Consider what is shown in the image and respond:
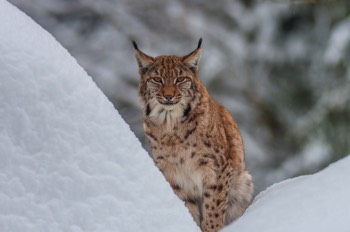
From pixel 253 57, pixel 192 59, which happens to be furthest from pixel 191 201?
pixel 253 57

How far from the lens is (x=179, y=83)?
4996 millimetres

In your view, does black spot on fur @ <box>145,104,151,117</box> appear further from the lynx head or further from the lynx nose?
the lynx nose

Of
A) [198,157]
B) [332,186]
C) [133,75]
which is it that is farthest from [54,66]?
[133,75]

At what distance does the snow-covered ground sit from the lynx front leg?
3.33 m

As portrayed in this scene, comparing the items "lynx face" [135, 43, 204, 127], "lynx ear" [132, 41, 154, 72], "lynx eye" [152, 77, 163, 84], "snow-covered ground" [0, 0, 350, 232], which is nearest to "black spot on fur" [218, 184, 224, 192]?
"lynx face" [135, 43, 204, 127]

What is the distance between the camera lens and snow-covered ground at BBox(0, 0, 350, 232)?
1.44 meters

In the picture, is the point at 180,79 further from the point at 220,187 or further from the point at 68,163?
the point at 68,163

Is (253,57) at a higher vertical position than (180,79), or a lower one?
higher

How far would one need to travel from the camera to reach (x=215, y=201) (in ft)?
16.3

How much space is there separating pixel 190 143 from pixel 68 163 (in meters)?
3.48

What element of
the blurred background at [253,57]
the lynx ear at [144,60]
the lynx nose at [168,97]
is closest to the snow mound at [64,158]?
the lynx nose at [168,97]

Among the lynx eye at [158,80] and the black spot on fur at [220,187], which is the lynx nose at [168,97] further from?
the black spot on fur at [220,187]

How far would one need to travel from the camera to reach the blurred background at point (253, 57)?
25.5 feet

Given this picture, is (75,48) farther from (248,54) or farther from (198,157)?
(198,157)
